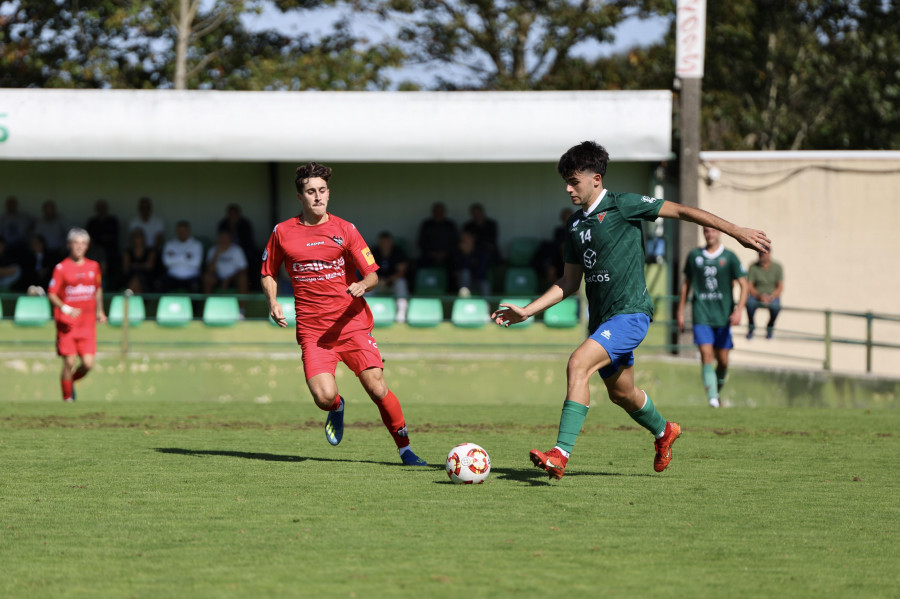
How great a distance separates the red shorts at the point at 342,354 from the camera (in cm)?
765

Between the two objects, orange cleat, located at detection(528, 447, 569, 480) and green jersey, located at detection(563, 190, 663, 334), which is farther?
Answer: green jersey, located at detection(563, 190, 663, 334)

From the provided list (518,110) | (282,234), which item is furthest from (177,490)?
(518,110)

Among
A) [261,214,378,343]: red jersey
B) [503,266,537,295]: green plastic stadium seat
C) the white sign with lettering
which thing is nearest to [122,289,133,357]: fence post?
[503,266,537,295]: green plastic stadium seat

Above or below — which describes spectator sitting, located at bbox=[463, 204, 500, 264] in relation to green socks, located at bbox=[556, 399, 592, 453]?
above

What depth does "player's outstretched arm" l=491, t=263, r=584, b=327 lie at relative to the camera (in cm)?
657

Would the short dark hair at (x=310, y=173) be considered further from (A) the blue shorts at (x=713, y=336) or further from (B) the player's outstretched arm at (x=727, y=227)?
(A) the blue shorts at (x=713, y=336)

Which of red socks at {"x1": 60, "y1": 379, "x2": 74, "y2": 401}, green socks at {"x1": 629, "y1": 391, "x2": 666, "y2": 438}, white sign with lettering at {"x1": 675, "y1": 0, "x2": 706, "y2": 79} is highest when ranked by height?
white sign with lettering at {"x1": 675, "y1": 0, "x2": 706, "y2": 79}

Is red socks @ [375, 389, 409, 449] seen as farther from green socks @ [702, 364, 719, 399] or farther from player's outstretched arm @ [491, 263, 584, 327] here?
green socks @ [702, 364, 719, 399]

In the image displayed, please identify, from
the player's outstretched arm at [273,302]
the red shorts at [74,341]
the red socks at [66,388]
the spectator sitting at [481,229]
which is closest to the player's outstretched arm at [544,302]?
the player's outstretched arm at [273,302]

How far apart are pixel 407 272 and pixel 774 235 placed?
19.5ft

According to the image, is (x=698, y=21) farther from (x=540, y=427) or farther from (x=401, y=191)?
(x=540, y=427)

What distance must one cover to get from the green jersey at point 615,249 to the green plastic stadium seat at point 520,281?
1105 cm

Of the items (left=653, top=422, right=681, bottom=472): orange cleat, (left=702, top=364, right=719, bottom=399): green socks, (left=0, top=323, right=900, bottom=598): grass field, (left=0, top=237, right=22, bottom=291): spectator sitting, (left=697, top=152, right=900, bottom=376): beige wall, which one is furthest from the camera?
(left=697, top=152, right=900, bottom=376): beige wall

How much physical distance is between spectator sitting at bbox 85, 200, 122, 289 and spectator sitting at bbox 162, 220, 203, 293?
36.3 inches
